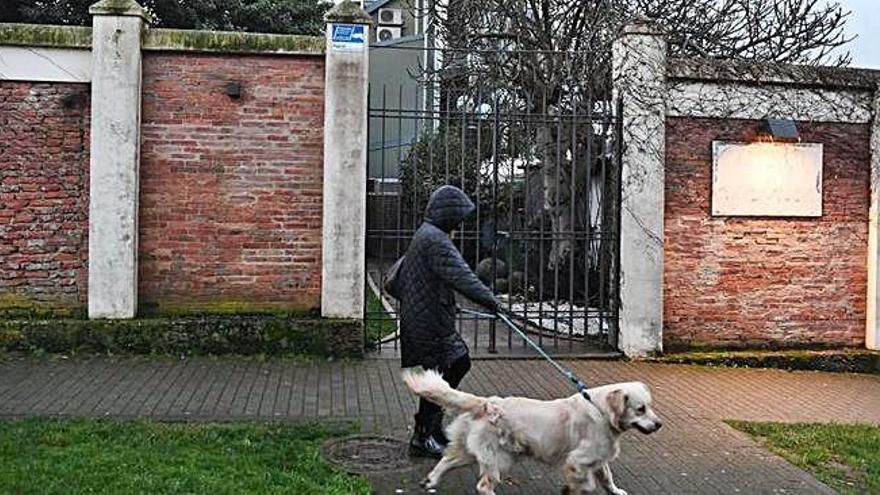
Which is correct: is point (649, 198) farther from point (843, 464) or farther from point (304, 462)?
point (304, 462)

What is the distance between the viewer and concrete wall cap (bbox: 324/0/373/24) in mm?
9414

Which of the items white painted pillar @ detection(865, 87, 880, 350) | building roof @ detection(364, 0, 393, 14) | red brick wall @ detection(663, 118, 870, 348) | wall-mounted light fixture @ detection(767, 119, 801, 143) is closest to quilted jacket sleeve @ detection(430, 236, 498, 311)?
red brick wall @ detection(663, 118, 870, 348)

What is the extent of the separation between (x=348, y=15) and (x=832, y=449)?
20.7ft

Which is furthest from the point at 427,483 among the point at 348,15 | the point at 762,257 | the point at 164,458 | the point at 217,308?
the point at 762,257

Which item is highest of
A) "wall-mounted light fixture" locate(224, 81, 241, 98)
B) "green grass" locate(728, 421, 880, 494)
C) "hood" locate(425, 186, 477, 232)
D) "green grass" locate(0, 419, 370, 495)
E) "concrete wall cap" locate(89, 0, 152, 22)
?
"concrete wall cap" locate(89, 0, 152, 22)

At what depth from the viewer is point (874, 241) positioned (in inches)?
405

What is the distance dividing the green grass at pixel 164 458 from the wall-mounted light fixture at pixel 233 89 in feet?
13.6

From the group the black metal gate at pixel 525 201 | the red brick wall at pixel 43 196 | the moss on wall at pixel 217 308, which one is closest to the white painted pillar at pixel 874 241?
the black metal gate at pixel 525 201

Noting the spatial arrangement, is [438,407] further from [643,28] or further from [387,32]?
[387,32]

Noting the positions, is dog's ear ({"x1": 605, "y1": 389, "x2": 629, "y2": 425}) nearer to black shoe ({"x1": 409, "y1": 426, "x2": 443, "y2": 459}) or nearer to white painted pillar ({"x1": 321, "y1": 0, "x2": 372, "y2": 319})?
black shoe ({"x1": 409, "y1": 426, "x2": 443, "y2": 459})

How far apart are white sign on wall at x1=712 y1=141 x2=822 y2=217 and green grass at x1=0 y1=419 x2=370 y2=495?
18.6 ft

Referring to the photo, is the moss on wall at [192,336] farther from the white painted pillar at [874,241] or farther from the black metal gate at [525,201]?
the white painted pillar at [874,241]

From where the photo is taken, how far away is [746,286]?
10.2 m

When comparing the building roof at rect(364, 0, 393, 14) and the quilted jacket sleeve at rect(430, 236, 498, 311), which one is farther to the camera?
the building roof at rect(364, 0, 393, 14)
